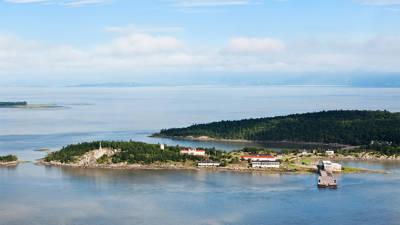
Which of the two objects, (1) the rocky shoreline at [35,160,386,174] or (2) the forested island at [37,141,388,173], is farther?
(2) the forested island at [37,141,388,173]

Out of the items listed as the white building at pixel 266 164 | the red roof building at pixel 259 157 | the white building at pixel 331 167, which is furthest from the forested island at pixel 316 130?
the white building at pixel 266 164

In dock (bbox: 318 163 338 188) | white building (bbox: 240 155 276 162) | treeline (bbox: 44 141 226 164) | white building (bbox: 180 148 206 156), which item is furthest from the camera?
white building (bbox: 180 148 206 156)

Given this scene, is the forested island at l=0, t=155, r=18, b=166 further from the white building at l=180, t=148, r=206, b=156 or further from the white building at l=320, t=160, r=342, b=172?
the white building at l=320, t=160, r=342, b=172

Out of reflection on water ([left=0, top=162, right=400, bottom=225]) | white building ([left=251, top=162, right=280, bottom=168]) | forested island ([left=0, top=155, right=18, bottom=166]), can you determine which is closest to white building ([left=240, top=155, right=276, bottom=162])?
white building ([left=251, top=162, right=280, bottom=168])

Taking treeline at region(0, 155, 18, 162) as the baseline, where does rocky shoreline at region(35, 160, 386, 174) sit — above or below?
below

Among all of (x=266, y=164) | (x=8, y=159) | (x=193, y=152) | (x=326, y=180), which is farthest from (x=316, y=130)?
(x=8, y=159)

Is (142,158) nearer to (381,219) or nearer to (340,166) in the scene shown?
(340,166)

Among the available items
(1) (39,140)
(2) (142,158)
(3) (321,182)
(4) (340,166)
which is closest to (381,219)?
(3) (321,182)
